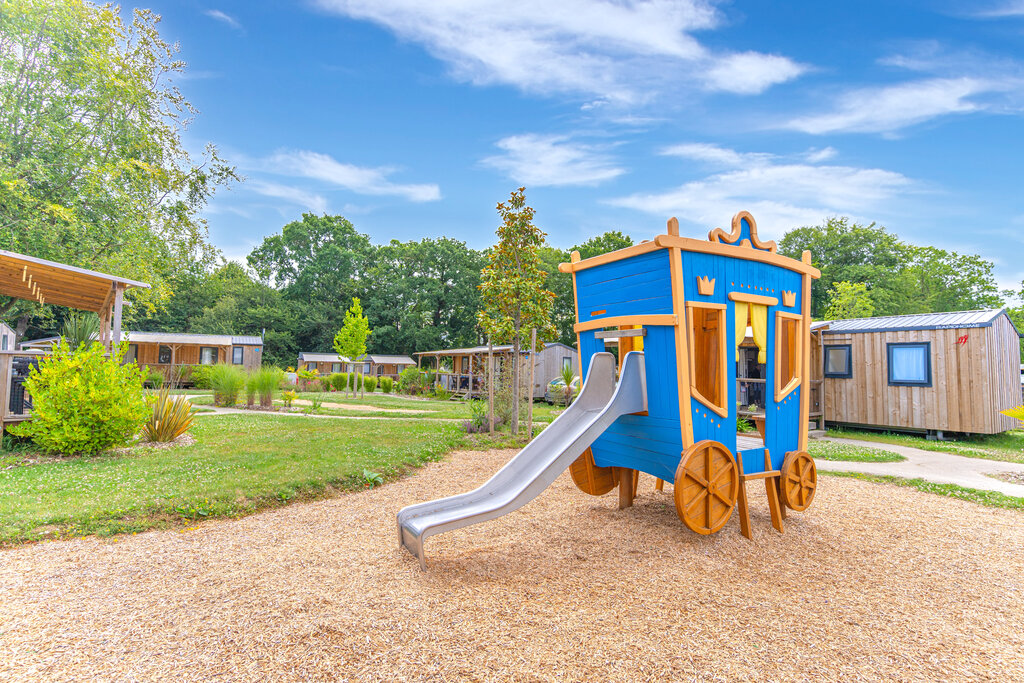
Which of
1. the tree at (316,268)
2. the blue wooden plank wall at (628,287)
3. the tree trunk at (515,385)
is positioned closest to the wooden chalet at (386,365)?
the tree at (316,268)

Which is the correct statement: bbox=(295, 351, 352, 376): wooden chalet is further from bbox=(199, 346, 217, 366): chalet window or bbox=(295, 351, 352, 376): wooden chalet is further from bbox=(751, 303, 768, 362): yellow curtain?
bbox=(751, 303, 768, 362): yellow curtain

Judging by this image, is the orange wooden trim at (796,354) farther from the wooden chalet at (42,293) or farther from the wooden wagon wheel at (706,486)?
the wooden chalet at (42,293)

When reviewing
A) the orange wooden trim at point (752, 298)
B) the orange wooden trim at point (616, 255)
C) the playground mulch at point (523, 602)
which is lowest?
the playground mulch at point (523, 602)

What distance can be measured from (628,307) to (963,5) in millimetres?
8253

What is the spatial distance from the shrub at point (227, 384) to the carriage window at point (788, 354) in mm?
15319

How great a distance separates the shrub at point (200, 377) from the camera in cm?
2512

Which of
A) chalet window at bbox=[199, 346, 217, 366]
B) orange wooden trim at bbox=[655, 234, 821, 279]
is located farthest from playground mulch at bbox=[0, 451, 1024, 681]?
chalet window at bbox=[199, 346, 217, 366]

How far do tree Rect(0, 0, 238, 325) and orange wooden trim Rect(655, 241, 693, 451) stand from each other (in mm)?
17654

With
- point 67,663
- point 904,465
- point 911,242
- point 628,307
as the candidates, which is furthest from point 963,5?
point 911,242

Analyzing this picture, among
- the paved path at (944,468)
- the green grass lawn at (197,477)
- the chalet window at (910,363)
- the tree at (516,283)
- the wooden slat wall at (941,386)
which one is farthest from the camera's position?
the chalet window at (910,363)

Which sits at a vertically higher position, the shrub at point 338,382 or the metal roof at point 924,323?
the metal roof at point 924,323

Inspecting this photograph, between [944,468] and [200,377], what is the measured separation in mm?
28669

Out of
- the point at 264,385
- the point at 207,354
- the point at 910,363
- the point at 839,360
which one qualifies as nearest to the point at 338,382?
the point at 207,354

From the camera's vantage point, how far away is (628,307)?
4438mm
